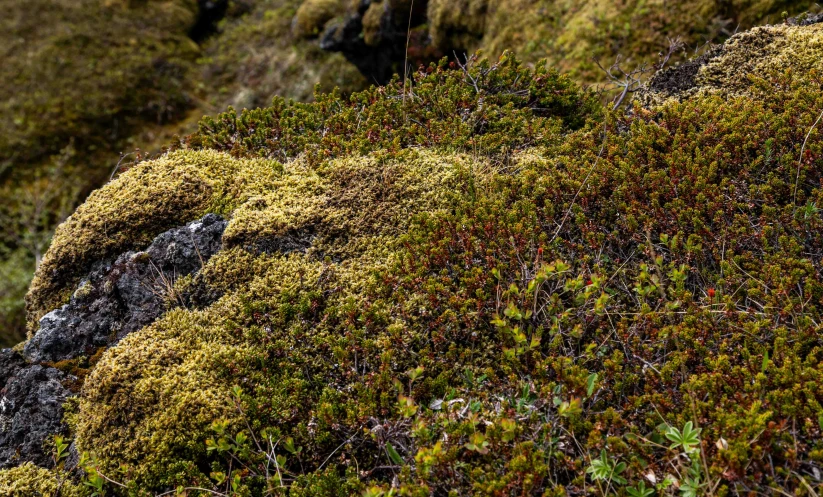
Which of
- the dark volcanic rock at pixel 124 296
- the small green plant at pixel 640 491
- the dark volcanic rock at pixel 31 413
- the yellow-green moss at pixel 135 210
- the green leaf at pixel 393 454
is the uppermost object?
the yellow-green moss at pixel 135 210

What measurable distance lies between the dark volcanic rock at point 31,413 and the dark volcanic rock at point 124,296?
26 cm

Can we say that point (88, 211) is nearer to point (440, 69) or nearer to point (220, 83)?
point (440, 69)

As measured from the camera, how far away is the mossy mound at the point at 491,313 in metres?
2.95

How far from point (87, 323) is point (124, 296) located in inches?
15.1

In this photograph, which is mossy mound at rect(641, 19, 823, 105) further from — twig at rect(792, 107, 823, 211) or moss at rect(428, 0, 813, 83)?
moss at rect(428, 0, 813, 83)

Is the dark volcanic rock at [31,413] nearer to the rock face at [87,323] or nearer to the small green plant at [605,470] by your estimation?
the rock face at [87,323]

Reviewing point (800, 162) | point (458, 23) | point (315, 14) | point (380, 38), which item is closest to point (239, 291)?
point (800, 162)

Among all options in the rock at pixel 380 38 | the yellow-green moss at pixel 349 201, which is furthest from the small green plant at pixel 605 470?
the rock at pixel 380 38

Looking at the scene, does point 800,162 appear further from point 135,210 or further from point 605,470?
point 135,210

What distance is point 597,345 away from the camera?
11.5 ft

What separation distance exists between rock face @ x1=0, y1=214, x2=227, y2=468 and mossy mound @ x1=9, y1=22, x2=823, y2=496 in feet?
0.77

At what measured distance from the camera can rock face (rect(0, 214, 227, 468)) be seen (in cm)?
395

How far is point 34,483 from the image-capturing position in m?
3.60

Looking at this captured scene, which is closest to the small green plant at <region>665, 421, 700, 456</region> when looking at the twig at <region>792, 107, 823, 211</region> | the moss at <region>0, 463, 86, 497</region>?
the twig at <region>792, 107, 823, 211</region>
